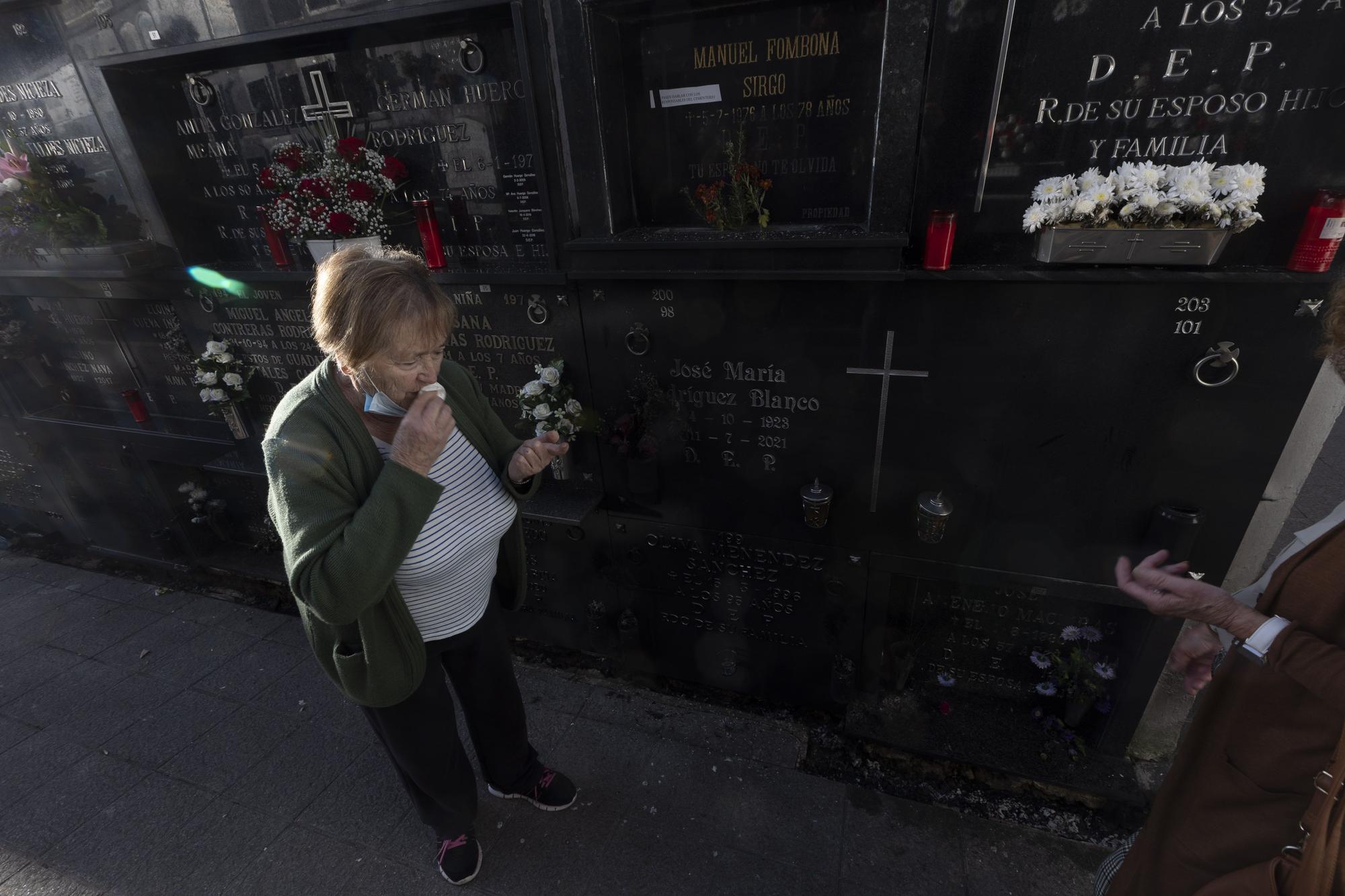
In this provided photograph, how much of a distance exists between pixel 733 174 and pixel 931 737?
11.5 feet

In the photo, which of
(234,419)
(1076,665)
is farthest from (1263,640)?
(234,419)

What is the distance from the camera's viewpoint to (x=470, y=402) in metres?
2.62

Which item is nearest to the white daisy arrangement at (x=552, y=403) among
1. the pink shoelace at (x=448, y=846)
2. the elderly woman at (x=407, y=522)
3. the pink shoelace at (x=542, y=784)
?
the elderly woman at (x=407, y=522)

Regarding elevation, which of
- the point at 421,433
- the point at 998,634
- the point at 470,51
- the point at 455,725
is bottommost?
the point at 998,634

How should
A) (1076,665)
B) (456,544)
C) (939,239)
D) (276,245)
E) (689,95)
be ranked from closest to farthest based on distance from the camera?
1. (456,544)
2. (939,239)
3. (689,95)
4. (1076,665)
5. (276,245)

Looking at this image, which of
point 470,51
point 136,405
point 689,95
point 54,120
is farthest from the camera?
point 136,405

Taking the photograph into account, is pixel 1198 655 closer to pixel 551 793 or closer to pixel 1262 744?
pixel 1262 744

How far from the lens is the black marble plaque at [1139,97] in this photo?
2.22 meters

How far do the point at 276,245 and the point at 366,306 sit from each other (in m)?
2.97

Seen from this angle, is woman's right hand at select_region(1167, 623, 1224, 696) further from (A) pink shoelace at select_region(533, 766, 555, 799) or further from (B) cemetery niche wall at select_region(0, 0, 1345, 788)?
(A) pink shoelace at select_region(533, 766, 555, 799)

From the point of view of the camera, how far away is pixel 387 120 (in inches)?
140

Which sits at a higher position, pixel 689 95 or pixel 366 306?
pixel 689 95

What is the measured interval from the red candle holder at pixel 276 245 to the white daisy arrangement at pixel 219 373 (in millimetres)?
932

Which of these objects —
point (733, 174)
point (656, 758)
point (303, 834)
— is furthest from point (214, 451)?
point (733, 174)
